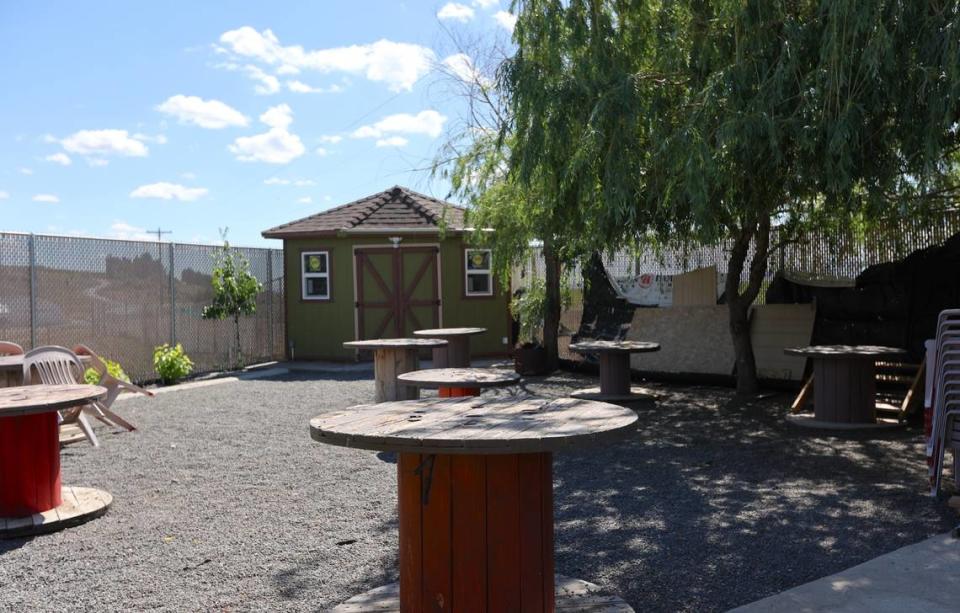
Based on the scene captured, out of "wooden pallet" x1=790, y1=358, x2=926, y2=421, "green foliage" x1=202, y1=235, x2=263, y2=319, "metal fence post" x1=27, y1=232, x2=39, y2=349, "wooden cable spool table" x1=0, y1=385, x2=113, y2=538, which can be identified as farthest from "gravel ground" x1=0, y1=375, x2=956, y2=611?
"green foliage" x1=202, y1=235, x2=263, y2=319

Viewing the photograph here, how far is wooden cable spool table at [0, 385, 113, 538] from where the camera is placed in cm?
517

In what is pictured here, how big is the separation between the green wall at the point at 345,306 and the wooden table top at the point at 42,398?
10702 mm

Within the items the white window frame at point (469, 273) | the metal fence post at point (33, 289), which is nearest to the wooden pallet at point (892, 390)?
the white window frame at point (469, 273)

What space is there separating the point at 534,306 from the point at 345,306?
13.8 feet

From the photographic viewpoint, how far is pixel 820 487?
20.0ft

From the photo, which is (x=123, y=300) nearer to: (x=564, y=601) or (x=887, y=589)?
(x=564, y=601)

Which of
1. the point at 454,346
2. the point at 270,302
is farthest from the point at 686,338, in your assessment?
the point at 270,302

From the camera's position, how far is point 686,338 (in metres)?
12.4

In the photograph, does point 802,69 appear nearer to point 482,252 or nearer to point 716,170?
point 716,170

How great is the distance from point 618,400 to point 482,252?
664cm

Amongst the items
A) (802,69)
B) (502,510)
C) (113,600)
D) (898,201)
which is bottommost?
(113,600)

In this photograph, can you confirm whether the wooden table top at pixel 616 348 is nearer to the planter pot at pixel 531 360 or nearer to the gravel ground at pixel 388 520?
the gravel ground at pixel 388 520

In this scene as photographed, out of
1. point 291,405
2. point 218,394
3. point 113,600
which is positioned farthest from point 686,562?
point 218,394

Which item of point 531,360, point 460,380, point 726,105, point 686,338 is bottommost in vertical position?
point 531,360
